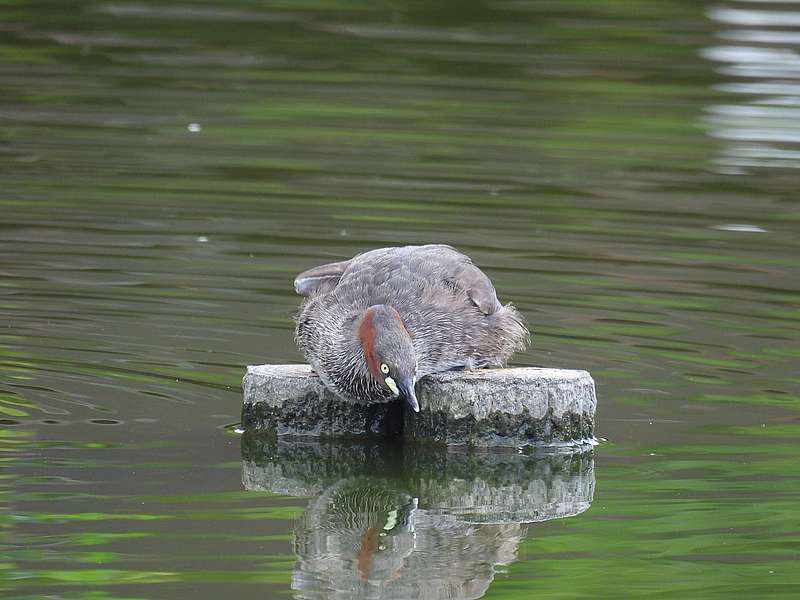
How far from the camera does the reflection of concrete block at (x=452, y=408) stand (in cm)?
852

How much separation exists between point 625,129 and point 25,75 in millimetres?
5955

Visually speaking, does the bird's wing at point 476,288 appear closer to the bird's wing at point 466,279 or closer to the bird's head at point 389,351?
the bird's wing at point 466,279

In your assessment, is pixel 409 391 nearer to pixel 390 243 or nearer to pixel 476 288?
pixel 476 288

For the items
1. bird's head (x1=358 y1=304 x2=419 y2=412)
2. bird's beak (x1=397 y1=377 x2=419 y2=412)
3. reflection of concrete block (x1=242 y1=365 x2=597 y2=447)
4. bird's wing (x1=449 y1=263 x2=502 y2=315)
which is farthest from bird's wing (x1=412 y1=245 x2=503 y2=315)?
bird's beak (x1=397 y1=377 x2=419 y2=412)

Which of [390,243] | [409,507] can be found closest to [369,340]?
[409,507]

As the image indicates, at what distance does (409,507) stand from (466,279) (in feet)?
5.45

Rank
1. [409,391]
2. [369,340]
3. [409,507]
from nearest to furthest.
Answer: [409,507]
[409,391]
[369,340]

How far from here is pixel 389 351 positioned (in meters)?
8.06

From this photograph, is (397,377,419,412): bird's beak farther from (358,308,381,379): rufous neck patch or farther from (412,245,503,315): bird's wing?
(412,245,503,315): bird's wing

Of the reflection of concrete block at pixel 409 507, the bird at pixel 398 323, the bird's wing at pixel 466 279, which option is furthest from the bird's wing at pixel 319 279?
the reflection of concrete block at pixel 409 507

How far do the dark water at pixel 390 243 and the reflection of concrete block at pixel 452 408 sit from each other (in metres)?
0.16

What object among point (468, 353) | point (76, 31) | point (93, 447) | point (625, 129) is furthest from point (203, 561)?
point (76, 31)

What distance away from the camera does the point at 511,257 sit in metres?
12.8

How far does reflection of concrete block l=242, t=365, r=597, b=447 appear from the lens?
852 cm
